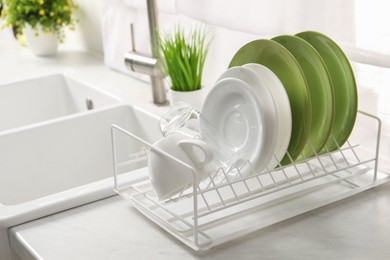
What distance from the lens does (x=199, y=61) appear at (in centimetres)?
174

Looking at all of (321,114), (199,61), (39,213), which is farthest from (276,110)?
(199,61)

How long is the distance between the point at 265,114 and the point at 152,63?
72 centimetres

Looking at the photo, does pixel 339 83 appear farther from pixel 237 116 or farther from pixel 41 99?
pixel 41 99

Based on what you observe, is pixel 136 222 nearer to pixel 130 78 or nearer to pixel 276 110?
pixel 276 110

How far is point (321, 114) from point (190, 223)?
1.09ft

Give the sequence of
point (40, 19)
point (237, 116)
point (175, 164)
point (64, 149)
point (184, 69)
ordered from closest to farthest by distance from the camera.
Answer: point (175, 164), point (237, 116), point (184, 69), point (64, 149), point (40, 19)

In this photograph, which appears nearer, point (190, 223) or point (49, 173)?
point (190, 223)

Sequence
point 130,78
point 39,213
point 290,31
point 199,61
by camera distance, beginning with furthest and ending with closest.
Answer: point 130,78, point 199,61, point 290,31, point 39,213

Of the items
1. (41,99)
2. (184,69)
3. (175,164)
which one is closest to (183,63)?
(184,69)

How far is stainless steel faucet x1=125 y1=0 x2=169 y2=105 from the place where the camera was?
1.80m

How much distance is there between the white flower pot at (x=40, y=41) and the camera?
2348 millimetres

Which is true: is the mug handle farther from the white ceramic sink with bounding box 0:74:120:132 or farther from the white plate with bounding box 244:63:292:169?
the white ceramic sink with bounding box 0:74:120:132

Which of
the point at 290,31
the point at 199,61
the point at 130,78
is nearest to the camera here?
the point at 290,31

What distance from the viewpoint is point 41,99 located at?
7.18 ft
